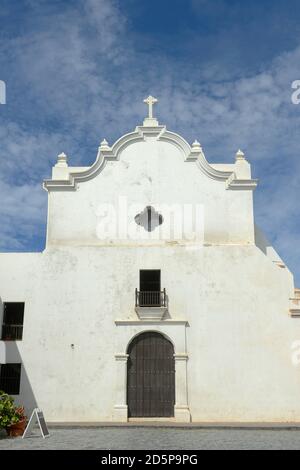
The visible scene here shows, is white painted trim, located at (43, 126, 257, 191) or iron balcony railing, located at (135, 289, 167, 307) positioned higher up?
white painted trim, located at (43, 126, 257, 191)

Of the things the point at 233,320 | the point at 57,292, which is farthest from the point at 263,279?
the point at 57,292

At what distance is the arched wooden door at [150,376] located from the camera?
55.1 ft

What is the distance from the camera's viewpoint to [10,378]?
17.3 meters

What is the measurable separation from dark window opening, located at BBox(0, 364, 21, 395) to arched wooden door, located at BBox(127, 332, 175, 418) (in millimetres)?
3804

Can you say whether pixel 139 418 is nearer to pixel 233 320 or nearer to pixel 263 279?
pixel 233 320

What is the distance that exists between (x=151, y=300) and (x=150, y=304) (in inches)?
5.9

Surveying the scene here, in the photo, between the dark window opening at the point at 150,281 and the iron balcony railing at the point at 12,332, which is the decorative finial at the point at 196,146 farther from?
the iron balcony railing at the point at 12,332

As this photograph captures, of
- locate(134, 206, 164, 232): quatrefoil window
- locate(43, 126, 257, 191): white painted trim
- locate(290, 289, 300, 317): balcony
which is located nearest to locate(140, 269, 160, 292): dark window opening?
locate(134, 206, 164, 232): quatrefoil window

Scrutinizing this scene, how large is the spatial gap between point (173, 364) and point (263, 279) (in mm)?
4323

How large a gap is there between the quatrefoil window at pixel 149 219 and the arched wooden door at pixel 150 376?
3.85 m

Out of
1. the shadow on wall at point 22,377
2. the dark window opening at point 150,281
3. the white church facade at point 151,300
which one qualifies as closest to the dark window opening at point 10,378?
the white church facade at point 151,300

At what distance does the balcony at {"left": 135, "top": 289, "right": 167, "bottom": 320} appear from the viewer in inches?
680

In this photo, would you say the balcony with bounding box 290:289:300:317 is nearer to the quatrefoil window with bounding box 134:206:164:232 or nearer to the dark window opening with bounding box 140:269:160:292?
the dark window opening with bounding box 140:269:160:292

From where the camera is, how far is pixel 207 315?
57.5ft
